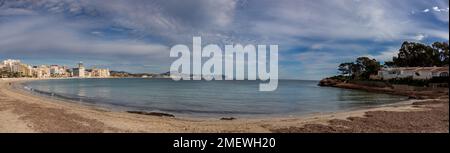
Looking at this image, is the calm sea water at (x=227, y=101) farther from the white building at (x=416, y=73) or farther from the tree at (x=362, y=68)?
the tree at (x=362, y=68)

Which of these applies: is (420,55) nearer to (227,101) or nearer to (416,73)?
(416,73)

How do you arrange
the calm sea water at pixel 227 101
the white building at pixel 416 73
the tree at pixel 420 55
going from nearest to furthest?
1. the calm sea water at pixel 227 101
2. the white building at pixel 416 73
3. the tree at pixel 420 55

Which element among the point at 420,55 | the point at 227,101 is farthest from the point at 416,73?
the point at 227,101

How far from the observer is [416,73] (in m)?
47.1

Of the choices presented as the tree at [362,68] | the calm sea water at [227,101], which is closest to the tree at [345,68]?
the tree at [362,68]

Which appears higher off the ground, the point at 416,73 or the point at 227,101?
the point at 416,73

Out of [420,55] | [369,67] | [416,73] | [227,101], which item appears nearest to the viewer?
[227,101]

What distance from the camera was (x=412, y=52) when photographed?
6188 cm

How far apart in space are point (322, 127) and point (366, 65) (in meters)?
71.2

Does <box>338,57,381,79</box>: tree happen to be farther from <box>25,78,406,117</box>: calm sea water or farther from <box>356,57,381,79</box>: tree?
<box>25,78,406,117</box>: calm sea water

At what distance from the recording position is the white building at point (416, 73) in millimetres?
42875

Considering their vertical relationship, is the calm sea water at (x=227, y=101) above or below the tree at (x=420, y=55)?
below

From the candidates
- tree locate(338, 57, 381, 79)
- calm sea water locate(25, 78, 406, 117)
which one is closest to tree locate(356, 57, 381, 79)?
tree locate(338, 57, 381, 79)
